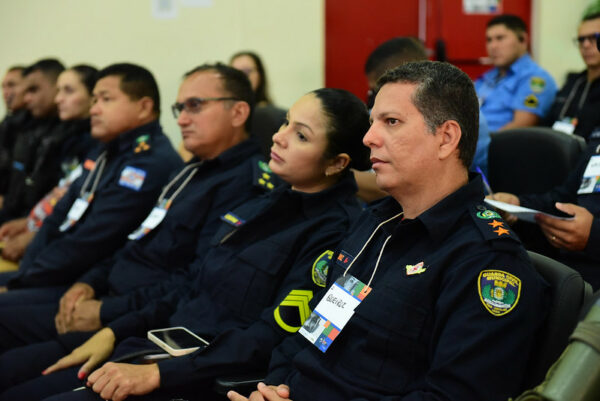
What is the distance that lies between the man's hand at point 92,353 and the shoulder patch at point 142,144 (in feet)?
2.94

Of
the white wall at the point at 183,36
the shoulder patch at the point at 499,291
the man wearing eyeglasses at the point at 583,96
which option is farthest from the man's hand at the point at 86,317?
the white wall at the point at 183,36

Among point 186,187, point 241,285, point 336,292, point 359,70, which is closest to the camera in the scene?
point 336,292

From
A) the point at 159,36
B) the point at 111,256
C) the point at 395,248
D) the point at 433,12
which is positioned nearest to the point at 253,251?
the point at 395,248

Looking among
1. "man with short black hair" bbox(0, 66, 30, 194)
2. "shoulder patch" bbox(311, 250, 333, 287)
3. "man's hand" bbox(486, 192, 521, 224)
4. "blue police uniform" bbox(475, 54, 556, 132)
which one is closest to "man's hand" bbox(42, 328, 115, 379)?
"shoulder patch" bbox(311, 250, 333, 287)

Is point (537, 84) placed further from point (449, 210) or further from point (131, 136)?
point (449, 210)

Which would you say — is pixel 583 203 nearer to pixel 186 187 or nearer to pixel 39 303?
pixel 186 187

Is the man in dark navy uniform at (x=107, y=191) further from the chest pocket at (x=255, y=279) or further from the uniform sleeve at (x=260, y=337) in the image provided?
the uniform sleeve at (x=260, y=337)

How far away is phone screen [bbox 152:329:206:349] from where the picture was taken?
60.8 inches

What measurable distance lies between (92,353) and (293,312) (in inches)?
27.4

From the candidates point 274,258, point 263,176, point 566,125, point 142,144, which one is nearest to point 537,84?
point 566,125

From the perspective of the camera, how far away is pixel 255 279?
5.44ft

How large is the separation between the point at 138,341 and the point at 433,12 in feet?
14.0

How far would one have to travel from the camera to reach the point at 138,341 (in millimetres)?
1731

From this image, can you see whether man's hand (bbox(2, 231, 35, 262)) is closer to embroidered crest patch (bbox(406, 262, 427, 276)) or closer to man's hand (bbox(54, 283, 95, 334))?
man's hand (bbox(54, 283, 95, 334))
